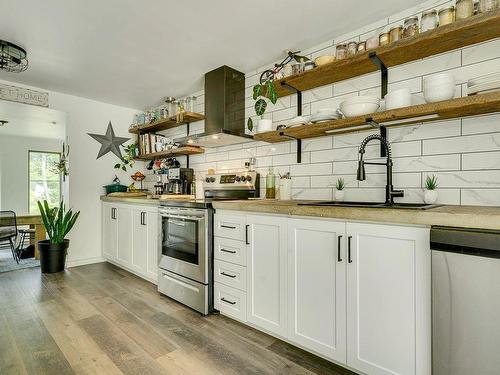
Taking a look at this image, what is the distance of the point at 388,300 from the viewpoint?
1392 millimetres

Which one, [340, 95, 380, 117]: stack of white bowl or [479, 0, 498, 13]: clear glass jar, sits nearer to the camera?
[479, 0, 498, 13]: clear glass jar

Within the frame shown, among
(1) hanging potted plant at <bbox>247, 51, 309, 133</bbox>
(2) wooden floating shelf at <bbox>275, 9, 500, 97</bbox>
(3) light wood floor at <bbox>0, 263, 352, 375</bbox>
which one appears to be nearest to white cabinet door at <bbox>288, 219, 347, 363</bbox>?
(3) light wood floor at <bbox>0, 263, 352, 375</bbox>

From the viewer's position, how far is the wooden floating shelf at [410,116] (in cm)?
144

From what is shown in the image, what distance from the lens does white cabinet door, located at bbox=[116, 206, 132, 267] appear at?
11.2ft

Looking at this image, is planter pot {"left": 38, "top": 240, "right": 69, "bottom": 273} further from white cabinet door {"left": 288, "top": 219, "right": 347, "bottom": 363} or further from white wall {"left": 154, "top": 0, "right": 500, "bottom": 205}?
white cabinet door {"left": 288, "top": 219, "right": 347, "bottom": 363}

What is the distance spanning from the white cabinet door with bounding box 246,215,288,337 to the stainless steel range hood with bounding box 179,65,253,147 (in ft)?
3.66

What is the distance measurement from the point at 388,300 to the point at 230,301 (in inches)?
47.8

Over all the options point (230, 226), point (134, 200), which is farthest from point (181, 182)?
point (230, 226)

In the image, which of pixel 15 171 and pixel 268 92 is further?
pixel 15 171

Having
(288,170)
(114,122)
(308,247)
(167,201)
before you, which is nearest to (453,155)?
(308,247)

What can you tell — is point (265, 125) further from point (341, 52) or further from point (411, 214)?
point (411, 214)

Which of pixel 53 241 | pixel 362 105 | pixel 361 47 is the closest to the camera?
pixel 362 105

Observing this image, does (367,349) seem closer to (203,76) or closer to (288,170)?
(288,170)

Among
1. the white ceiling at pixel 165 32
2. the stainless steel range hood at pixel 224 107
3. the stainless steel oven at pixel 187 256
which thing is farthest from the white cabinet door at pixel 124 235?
the white ceiling at pixel 165 32
